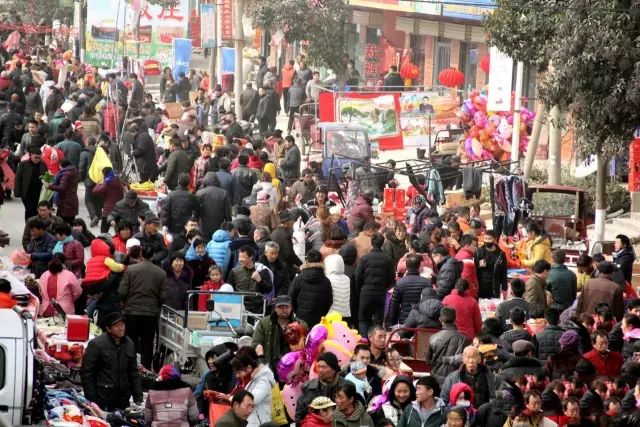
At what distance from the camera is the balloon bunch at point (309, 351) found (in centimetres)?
1547

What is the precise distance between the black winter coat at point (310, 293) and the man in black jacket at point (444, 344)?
2249mm

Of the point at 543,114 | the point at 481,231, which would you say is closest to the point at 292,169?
the point at 543,114

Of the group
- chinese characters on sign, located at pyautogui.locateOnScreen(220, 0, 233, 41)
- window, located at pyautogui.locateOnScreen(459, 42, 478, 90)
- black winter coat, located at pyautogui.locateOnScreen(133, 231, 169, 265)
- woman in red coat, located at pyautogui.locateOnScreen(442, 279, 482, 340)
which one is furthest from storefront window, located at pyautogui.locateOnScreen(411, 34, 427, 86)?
woman in red coat, located at pyautogui.locateOnScreen(442, 279, 482, 340)

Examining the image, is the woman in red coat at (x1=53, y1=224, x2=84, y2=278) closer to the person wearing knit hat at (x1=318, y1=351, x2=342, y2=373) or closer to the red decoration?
the person wearing knit hat at (x1=318, y1=351, x2=342, y2=373)

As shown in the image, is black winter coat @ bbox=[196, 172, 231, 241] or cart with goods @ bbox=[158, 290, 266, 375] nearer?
cart with goods @ bbox=[158, 290, 266, 375]

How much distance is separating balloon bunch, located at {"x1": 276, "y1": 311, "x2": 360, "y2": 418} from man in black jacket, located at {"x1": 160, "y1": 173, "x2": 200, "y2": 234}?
7.44m

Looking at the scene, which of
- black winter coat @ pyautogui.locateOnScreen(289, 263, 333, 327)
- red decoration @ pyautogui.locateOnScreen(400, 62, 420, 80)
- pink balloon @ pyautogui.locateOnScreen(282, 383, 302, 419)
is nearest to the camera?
pink balloon @ pyautogui.locateOnScreen(282, 383, 302, 419)

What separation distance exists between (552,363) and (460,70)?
1233 inches

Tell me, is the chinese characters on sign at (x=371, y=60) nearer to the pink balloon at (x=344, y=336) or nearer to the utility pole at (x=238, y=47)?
the utility pole at (x=238, y=47)

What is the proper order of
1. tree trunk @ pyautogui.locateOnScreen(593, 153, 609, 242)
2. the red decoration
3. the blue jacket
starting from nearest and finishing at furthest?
the blue jacket
tree trunk @ pyautogui.locateOnScreen(593, 153, 609, 242)
the red decoration

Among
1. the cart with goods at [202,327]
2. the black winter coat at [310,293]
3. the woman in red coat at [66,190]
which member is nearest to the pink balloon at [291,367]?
the cart with goods at [202,327]

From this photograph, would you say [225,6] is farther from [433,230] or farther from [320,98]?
[433,230]

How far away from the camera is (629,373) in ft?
51.4

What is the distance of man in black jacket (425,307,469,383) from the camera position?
16484 millimetres
